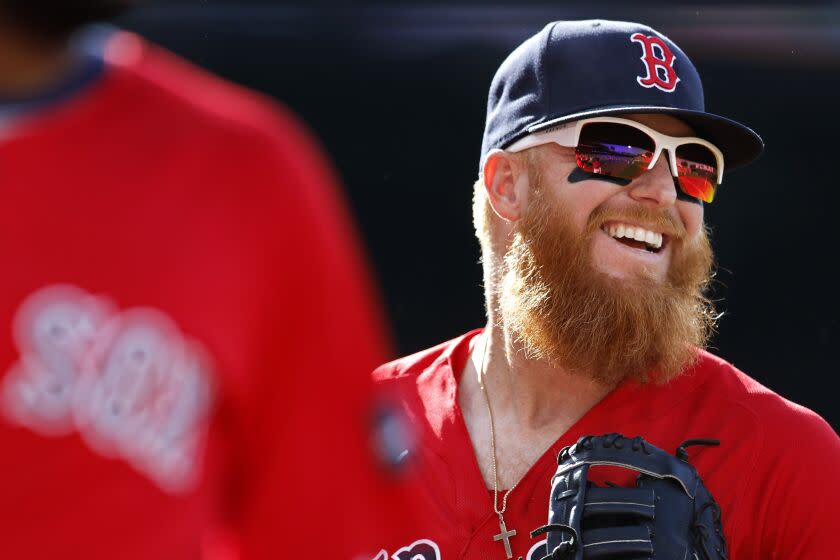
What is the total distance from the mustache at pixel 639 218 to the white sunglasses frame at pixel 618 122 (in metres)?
0.08

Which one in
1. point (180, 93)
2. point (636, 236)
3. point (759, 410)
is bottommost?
point (759, 410)

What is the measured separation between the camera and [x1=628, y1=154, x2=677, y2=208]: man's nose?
6.66ft

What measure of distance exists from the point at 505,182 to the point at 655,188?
1.10 feet

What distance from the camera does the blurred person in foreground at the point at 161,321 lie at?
66 cm

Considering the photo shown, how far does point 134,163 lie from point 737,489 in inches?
52.6

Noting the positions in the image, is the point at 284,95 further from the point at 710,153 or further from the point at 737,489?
the point at 737,489

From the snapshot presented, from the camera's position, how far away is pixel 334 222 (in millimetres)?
721

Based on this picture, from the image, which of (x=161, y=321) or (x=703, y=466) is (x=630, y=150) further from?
(x=161, y=321)

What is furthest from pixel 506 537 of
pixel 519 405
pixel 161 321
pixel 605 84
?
pixel 161 321

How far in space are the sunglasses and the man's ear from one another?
0.11 metres

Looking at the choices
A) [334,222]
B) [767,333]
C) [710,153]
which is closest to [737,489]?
[710,153]

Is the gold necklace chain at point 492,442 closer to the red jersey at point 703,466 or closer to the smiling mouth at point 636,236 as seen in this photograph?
the red jersey at point 703,466

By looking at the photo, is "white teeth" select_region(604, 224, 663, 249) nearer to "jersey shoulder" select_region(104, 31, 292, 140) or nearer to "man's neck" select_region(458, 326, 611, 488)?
"man's neck" select_region(458, 326, 611, 488)

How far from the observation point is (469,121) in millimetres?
3330
